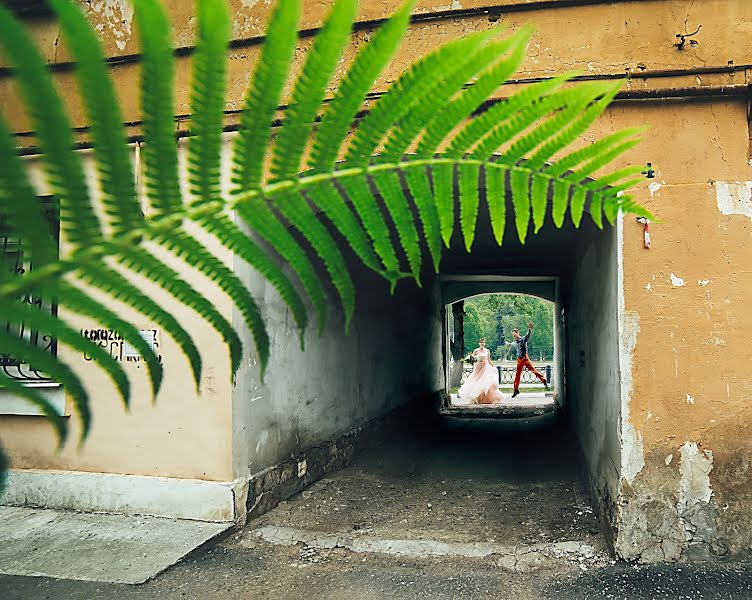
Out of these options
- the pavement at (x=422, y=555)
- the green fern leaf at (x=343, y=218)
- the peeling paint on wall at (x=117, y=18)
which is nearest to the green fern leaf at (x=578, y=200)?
the green fern leaf at (x=343, y=218)

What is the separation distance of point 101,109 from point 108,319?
0.63 ft

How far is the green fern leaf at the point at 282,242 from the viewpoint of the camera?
2.10 feet

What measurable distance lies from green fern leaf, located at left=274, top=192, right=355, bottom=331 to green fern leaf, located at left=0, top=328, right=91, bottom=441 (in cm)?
25

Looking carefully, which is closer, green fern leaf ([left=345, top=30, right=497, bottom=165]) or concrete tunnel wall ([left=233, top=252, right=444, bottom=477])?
green fern leaf ([left=345, top=30, right=497, bottom=165])

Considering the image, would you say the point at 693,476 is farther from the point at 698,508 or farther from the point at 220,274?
the point at 220,274

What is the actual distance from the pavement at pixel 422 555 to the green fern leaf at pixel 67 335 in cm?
364

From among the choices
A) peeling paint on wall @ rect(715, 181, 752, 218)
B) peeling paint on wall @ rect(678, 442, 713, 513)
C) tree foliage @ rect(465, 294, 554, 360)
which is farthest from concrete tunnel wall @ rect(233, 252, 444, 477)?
tree foliage @ rect(465, 294, 554, 360)

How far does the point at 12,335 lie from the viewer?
20.4 inches

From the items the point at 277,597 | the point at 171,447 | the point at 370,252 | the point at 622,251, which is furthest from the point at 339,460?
the point at 370,252

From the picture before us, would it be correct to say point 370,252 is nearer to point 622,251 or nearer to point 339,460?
point 622,251

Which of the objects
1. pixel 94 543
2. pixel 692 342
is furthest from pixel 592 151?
pixel 94 543

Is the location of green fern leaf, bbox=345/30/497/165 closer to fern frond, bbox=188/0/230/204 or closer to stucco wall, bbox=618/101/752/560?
fern frond, bbox=188/0/230/204

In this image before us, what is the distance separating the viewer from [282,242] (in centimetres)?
66

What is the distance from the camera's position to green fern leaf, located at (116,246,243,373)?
58 cm
